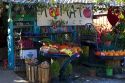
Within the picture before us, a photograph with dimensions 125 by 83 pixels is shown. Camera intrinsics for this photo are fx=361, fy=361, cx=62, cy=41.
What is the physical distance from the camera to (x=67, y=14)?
46.4 ft

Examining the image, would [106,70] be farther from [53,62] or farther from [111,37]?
[53,62]

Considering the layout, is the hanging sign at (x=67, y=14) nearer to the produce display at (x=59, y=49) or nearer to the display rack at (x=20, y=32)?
the display rack at (x=20, y=32)

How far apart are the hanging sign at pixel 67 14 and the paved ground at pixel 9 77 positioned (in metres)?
2.25

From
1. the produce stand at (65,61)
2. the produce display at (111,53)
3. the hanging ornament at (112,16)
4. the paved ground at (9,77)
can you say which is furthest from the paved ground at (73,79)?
the hanging ornament at (112,16)

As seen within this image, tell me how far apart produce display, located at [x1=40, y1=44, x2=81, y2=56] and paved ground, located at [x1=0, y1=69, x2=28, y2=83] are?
1.26 meters

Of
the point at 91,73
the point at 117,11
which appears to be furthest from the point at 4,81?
the point at 117,11

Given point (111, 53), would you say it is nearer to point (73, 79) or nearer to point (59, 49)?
point (73, 79)

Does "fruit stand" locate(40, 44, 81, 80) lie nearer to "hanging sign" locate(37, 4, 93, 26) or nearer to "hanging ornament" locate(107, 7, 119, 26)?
"hanging sign" locate(37, 4, 93, 26)

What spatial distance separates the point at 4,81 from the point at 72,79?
222 centimetres

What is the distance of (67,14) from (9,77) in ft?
12.1

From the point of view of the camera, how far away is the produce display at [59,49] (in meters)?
11.7

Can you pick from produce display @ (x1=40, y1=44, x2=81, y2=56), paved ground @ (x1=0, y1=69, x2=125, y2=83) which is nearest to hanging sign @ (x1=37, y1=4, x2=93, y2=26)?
produce display @ (x1=40, y1=44, x2=81, y2=56)

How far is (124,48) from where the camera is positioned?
13.8 m

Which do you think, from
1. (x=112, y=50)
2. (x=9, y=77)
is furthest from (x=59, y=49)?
(x=112, y=50)
